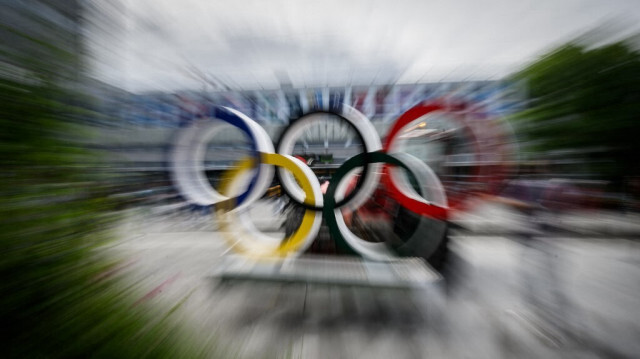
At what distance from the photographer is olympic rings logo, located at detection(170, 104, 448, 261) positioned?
242 cm

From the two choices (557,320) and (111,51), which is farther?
(557,320)

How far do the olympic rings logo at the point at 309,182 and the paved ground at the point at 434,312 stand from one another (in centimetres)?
47

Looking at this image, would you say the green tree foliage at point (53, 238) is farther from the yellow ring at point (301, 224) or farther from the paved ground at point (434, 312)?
the yellow ring at point (301, 224)

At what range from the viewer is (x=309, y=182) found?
2.64 m

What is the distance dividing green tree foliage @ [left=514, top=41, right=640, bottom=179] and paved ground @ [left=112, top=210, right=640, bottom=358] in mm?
900

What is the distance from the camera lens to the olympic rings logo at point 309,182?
95.2 inches

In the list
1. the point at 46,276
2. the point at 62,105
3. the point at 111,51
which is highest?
the point at 111,51

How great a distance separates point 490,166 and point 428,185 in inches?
26.6

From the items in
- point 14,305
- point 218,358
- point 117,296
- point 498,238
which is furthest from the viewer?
point 498,238

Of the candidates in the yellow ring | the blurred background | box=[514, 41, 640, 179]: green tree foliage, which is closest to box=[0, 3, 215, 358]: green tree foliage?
the blurred background

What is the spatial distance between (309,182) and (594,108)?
96.6 inches

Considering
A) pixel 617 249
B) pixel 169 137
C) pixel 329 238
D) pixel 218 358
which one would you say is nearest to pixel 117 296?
pixel 218 358

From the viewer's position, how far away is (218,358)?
1.06 m

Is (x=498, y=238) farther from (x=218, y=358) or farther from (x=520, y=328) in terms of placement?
(x=218, y=358)
